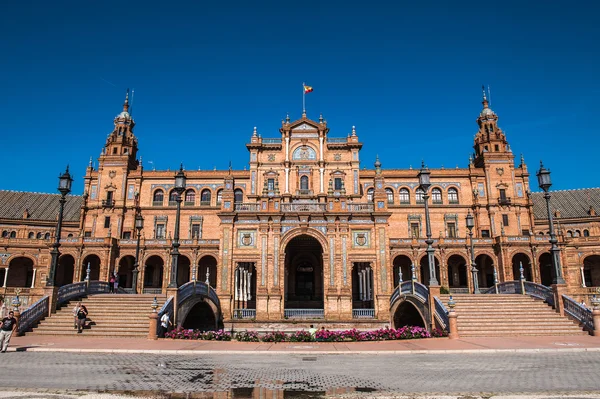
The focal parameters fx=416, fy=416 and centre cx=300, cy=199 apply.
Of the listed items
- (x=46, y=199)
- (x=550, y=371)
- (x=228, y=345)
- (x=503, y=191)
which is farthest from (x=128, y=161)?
(x=550, y=371)

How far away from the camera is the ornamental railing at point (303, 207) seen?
1182 inches

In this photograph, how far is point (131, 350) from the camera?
14.4 meters

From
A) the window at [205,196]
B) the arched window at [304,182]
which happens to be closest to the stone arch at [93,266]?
the window at [205,196]

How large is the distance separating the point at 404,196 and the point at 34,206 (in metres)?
51.9

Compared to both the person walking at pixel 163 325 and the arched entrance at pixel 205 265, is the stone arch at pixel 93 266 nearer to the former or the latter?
the arched entrance at pixel 205 265

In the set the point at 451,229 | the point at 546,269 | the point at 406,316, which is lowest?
the point at 406,316

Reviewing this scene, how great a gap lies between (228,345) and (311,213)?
14.5 m

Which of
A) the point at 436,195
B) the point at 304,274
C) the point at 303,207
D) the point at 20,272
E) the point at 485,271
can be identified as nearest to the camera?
the point at 303,207

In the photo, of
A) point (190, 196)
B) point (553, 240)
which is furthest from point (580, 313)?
point (190, 196)

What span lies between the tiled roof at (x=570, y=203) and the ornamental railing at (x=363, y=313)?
1531 inches

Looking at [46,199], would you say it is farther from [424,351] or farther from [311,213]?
[424,351]

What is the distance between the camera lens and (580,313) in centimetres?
1998

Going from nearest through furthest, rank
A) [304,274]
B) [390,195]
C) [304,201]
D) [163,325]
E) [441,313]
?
[163,325]
[441,313]
[304,201]
[304,274]
[390,195]

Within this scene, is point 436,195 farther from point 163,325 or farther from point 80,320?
point 80,320
